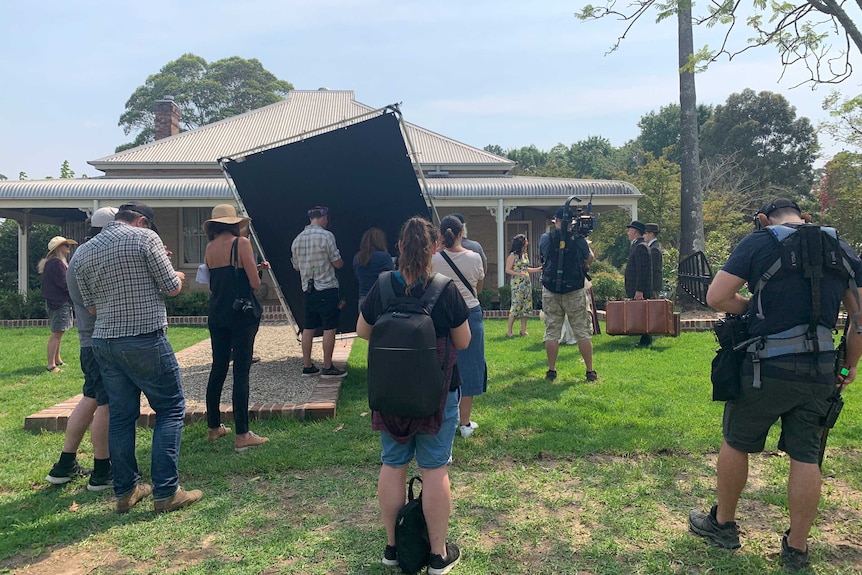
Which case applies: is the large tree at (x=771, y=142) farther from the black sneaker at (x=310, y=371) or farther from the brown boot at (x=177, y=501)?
the brown boot at (x=177, y=501)

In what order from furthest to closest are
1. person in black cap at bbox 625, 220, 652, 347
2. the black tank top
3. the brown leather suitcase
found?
1. person in black cap at bbox 625, 220, 652, 347
2. the brown leather suitcase
3. the black tank top

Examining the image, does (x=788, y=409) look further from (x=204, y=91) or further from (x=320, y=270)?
(x=204, y=91)

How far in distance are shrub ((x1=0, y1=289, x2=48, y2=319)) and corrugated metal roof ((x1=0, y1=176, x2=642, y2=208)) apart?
2326 millimetres

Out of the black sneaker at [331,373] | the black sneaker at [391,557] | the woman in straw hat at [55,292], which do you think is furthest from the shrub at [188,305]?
the black sneaker at [391,557]

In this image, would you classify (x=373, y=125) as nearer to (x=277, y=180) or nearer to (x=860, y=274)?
(x=277, y=180)

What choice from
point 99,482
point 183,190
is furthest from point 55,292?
point 183,190

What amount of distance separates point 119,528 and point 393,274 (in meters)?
2.08

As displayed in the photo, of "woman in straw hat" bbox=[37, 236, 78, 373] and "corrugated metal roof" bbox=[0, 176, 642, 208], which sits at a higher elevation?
"corrugated metal roof" bbox=[0, 176, 642, 208]

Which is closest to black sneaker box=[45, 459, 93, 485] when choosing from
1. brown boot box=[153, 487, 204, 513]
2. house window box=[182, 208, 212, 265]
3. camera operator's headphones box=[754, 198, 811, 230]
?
brown boot box=[153, 487, 204, 513]

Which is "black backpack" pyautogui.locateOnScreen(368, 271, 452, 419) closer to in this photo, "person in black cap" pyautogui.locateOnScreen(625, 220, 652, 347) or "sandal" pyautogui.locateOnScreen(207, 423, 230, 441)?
"sandal" pyautogui.locateOnScreen(207, 423, 230, 441)

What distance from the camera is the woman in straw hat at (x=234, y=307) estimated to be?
411cm

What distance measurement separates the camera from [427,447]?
250 cm

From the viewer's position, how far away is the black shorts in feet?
19.1

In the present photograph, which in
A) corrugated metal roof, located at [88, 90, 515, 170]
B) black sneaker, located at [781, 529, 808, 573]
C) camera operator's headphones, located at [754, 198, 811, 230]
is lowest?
black sneaker, located at [781, 529, 808, 573]
